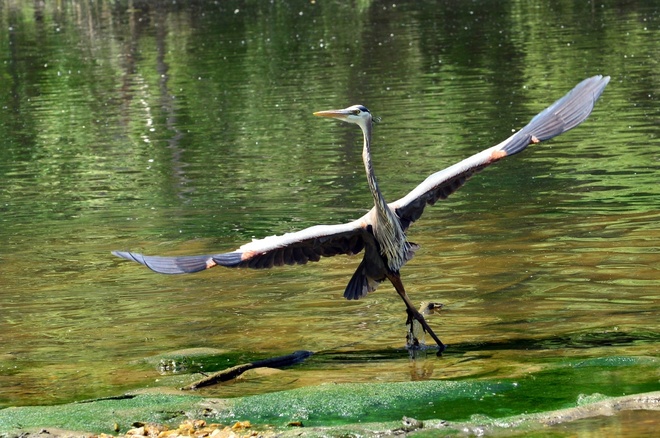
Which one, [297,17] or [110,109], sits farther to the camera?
[297,17]

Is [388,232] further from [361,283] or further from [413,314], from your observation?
[413,314]

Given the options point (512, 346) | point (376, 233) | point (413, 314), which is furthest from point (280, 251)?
point (512, 346)

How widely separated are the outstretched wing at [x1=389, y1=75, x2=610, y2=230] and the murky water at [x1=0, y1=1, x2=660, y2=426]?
1.03 m

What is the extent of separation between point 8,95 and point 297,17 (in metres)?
16.4

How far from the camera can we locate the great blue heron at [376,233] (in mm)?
8836

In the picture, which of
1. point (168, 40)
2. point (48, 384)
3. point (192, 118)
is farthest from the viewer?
point (168, 40)

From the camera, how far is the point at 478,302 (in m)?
10.3

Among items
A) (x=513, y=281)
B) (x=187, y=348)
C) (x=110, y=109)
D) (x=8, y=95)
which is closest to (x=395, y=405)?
(x=187, y=348)

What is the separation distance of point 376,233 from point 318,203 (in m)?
6.00

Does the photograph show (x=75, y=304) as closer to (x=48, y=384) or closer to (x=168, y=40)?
(x=48, y=384)

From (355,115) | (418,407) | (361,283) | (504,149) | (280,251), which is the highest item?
(355,115)

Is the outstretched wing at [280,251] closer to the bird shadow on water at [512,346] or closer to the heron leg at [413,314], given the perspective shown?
the heron leg at [413,314]

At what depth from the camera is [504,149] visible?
9.26 m

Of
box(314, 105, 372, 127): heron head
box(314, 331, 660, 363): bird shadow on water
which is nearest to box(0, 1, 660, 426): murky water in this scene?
box(314, 331, 660, 363): bird shadow on water
